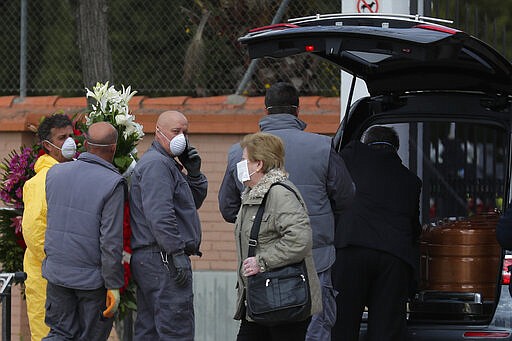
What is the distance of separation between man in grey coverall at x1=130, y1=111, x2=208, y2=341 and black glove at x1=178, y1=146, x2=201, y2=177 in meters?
0.17

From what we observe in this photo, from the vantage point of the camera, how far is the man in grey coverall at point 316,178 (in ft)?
23.2

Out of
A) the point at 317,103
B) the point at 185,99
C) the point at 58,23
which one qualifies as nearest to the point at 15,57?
the point at 58,23

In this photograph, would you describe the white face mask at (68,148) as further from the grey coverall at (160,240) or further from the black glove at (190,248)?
the black glove at (190,248)

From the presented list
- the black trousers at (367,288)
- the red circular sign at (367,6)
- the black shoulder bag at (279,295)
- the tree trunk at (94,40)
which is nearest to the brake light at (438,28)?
the black shoulder bag at (279,295)

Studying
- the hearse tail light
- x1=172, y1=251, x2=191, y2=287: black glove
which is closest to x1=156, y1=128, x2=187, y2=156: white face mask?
x1=172, y1=251, x2=191, y2=287: black glove

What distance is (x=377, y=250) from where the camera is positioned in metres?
7.59

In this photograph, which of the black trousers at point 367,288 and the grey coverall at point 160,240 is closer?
the grey coverall at point 160,240

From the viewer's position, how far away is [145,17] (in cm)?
1189

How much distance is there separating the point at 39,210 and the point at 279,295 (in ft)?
7.37

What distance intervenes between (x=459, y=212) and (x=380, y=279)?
600 cm

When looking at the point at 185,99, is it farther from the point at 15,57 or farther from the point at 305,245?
the point at 305,245

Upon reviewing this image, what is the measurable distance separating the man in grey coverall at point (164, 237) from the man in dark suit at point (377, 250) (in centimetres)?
97

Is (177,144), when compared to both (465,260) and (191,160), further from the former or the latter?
(465,260)

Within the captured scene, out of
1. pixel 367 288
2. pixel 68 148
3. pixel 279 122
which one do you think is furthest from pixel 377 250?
pixel 68 148
